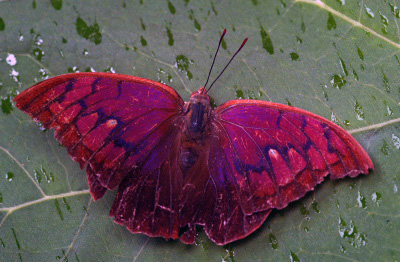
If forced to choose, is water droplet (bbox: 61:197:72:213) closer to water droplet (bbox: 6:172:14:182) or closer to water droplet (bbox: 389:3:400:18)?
water droplet (bbox: 6:172:14:182)

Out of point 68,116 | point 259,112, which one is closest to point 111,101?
point 68,116

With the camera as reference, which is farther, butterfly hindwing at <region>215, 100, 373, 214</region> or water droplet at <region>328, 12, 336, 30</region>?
water droplet at <region>328, 12, 336, 30</region>

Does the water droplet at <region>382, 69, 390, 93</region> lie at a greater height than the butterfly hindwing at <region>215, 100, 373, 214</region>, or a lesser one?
greater

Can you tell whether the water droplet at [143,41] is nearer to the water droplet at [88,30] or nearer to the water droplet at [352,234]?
the water droplet at [88,30]

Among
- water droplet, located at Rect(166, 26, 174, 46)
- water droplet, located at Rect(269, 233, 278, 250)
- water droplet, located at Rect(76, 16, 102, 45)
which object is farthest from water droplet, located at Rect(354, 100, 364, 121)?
water droplet, located at Rect(76, 16, 102, 45)

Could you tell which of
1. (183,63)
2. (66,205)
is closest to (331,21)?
(183,63)
